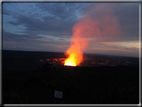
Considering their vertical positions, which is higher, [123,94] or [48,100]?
[123,94]

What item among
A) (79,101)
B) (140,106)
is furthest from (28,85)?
(140,106)

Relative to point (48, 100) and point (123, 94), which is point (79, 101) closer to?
point (48, 100)

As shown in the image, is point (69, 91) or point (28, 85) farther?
point (28, 85)

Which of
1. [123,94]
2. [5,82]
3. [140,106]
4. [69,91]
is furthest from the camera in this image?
[5,82]

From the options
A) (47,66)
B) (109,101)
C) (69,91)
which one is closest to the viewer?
(109,101)

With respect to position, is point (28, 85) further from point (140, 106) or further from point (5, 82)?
point (140, 106)

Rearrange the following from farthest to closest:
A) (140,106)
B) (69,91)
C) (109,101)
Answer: (69,91)
(109,101)
(140,106)

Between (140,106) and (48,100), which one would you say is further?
(48,100)

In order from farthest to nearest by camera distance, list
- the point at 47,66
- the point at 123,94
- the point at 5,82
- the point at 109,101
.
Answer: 1. the point at 47,66
2. the point at 5,82
3. the point at 123,94
4. the point at 109,101

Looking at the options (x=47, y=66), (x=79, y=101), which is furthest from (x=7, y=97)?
(x=47, y=66)
